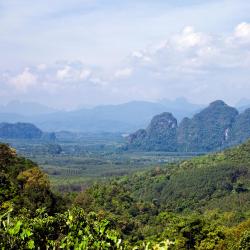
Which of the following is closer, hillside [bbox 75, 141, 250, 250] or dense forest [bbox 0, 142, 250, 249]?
dense forest [bbox 0, 142, 250, 249]

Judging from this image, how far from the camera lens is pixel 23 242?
11.6 m

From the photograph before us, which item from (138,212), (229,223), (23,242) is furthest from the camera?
(138,212)

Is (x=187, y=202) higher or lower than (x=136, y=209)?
lower

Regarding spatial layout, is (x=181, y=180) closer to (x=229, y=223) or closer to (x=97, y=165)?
(x=229, y=223)

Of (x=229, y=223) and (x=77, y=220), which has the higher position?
(x=77, y=220)

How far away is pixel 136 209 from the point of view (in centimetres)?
5269

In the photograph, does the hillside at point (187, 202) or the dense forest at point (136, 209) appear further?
the hillside at point (187, 202)

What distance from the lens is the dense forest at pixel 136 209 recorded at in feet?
42.1

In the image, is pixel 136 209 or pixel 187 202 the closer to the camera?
pixel 136 209

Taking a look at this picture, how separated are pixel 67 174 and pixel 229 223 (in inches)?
3064

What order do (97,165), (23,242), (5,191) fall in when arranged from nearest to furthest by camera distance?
(23,242)
(5,191)
(97,165)

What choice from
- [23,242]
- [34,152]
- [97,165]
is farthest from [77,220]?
[34,152]

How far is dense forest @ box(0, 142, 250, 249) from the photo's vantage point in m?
12.8

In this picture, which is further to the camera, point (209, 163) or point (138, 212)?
point (209, 163)
